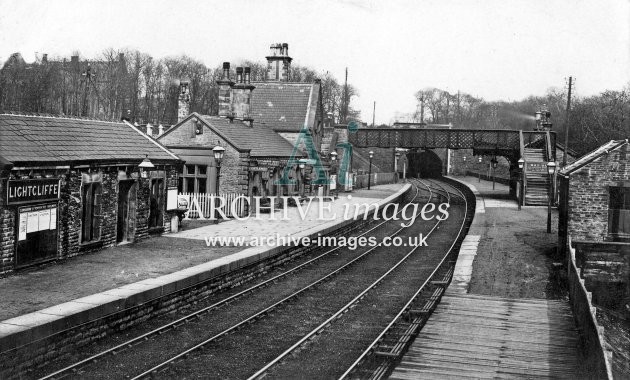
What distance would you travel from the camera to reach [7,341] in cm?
848

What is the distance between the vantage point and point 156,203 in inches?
771

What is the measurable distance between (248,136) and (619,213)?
1667cm

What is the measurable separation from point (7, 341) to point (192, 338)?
344 cm

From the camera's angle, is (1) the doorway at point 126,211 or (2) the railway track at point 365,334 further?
(1) the doorway at point 126,211

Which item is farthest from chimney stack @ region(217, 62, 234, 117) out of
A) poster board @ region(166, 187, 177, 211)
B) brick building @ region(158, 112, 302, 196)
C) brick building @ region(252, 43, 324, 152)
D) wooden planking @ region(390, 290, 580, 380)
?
wooden planking @ region(390, 290, 580, 380)

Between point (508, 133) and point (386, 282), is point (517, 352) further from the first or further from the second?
point (508, 133)

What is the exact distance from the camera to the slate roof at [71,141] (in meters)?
14.0

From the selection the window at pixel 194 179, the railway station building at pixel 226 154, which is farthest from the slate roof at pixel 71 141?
the window at pixel 194 179

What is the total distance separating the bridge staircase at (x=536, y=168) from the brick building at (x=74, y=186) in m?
22.1

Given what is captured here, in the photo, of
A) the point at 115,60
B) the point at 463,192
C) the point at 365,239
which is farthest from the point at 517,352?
the point at 115,60

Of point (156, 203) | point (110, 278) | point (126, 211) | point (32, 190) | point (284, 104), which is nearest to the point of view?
point (110, 278)

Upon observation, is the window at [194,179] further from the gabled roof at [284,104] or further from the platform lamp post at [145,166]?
the gabled roof at [284,104]

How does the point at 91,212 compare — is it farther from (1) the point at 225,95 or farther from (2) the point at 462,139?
(2) the point at 462,139

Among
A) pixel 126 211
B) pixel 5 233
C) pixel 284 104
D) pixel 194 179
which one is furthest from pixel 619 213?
pixel 284 104
